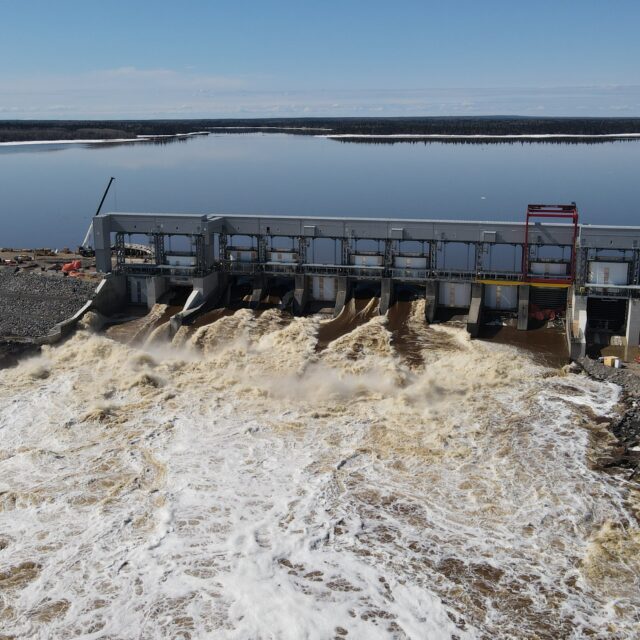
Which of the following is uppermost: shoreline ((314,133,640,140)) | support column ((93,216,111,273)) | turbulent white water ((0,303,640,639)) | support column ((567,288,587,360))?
shoreline ((314,133,640,140))

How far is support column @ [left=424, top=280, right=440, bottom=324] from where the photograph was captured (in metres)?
34.1

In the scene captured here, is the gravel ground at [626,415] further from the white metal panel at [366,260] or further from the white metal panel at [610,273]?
the white metal panel at [366,260]

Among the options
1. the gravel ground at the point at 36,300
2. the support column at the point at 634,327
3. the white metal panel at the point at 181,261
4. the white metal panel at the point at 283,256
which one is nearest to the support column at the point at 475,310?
the support column at the point at 634,327

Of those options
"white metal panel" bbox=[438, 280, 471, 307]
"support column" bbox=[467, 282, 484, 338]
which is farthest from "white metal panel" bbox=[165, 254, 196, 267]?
"support column" bbox=[467, 282, 484, 338]

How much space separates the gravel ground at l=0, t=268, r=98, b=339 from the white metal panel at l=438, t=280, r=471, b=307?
695 inches

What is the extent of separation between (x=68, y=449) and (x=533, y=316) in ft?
71.3

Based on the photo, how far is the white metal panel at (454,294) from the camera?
1359 inches

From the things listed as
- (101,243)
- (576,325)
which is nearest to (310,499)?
(576,325)

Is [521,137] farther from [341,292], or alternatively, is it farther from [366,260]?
[341,292]

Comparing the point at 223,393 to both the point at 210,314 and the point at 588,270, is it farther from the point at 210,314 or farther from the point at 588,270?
the point at 588,270

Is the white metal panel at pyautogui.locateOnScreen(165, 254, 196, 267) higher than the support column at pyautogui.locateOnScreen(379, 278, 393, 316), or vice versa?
the white metal panel at pyautogui.locateOnScreen(165, 254, 196, 267)

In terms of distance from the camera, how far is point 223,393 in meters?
27.0

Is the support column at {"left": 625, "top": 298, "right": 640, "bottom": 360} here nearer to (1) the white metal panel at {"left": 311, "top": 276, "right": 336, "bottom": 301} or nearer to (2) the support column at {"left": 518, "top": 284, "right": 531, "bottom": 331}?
(2) the support column at {"left": 518, "top": 284, "right": 531, "bottom": 331}

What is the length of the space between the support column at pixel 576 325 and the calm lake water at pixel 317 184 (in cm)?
3037
